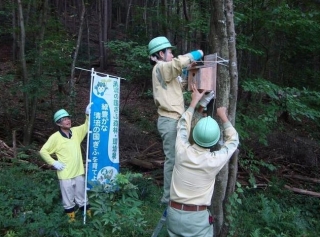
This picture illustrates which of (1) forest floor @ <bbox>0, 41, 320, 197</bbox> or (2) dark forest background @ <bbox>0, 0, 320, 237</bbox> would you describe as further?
(1) forest floor @ <bbox>0, 41, 320, 197</bbox>

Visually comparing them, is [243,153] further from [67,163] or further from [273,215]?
[67,163]

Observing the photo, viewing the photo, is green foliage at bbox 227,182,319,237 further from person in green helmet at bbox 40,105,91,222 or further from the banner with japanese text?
person in green helmet at bbox 40,105,91,222

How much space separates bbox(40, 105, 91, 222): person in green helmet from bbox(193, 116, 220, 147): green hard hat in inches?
104

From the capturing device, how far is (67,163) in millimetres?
5797

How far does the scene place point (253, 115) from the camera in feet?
27.5

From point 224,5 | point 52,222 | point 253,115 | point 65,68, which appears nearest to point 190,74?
point 224,5

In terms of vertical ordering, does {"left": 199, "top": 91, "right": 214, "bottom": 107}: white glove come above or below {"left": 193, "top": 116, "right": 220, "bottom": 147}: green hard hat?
above

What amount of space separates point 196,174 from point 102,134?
2.51 meters

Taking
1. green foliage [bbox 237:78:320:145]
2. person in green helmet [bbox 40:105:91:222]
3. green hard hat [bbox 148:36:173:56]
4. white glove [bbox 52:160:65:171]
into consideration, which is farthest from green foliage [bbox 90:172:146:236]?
green foliage [bbox 237:78:320:145]

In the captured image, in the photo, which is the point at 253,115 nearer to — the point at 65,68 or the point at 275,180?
the point at 275,180

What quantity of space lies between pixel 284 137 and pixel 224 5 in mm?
8795

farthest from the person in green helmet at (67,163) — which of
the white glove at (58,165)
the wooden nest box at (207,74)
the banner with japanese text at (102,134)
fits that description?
the wooden nest box at (207,74)

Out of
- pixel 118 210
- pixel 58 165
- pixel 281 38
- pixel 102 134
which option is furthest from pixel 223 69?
pixel 281 38

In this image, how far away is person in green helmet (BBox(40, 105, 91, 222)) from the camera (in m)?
5.77
